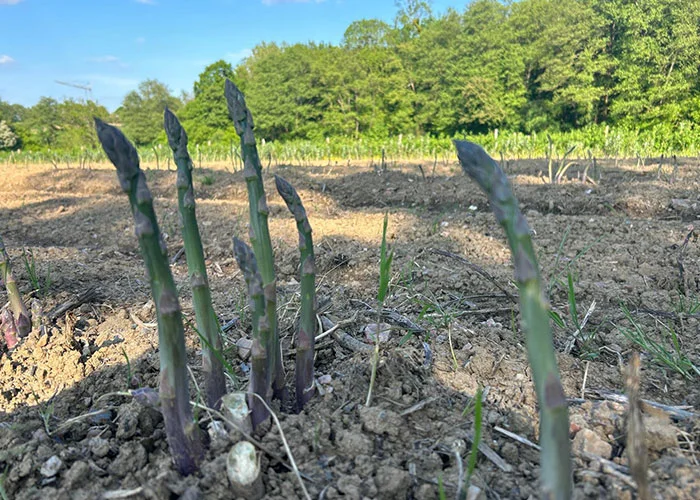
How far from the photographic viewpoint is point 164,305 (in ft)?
3.19

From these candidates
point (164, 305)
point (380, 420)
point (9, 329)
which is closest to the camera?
point (164, 305)

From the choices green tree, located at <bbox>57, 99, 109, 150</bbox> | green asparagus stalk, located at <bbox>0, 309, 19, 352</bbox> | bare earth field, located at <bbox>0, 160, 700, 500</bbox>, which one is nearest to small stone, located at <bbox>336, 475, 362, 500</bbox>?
bare earth field, located at <bbox>0, 160, 700, 500</bbox>

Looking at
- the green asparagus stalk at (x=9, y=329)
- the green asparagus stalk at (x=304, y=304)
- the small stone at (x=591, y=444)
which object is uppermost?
the green asparagus stalk at (x=304, y=304)

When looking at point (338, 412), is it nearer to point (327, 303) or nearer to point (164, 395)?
point (164, 395)

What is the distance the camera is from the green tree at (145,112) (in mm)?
48062

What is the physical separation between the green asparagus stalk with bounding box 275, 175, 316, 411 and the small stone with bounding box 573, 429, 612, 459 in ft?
2.42

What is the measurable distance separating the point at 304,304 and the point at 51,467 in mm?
738

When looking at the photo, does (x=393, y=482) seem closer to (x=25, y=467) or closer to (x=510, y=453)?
(x=510, y=453)

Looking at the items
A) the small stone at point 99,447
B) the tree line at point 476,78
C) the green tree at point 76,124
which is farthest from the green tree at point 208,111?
the small stone at point 99,447

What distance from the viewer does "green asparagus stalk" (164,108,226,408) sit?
3.79 feet

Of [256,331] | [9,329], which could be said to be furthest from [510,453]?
[9,329]

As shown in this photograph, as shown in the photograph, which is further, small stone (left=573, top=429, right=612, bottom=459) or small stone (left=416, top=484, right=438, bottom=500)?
small stone (left=573, top=429, right=612, bottom=459)

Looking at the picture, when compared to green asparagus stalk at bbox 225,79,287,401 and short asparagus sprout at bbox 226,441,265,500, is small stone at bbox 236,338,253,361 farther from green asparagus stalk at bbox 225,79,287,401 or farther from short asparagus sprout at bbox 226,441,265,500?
short asparagus sprout at bbox 226,441,265,500

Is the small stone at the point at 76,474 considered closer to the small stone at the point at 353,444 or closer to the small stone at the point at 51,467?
the small stone at the point at 51,467
